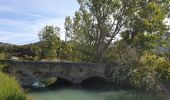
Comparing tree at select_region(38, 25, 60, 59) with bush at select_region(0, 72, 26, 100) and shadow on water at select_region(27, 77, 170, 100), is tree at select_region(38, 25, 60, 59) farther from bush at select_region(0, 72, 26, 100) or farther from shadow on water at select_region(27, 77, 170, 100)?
bush at select_region(0, 72, 26, 100)

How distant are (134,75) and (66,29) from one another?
25.1 meters

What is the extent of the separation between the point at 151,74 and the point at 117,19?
15.0 metres

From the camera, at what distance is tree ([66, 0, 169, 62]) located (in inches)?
1747

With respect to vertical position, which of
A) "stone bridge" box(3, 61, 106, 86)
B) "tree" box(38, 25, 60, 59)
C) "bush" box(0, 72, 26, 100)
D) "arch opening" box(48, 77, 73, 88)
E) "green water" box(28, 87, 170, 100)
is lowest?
"green water" box(28, 87, 170, 100)

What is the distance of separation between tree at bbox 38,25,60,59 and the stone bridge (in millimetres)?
19017

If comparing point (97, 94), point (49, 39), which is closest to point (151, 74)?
point (97, 94)

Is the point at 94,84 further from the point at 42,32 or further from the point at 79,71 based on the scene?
the point at 42,32

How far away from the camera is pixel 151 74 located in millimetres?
31250

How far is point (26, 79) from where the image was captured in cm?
3566

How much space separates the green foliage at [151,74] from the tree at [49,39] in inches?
972

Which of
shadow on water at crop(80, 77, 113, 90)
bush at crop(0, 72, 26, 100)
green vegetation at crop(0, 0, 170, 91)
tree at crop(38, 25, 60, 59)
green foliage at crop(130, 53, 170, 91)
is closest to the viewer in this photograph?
bush at crop(0, 72, 26, 100)

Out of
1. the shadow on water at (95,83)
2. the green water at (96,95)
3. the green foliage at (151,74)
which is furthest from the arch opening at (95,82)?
the green foliage at (151,74)

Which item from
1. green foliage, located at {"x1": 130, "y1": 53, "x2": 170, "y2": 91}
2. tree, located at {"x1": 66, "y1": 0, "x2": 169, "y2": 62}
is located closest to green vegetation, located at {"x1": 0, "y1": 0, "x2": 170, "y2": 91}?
tree, located at {"x1": 66, "y1": 0, "x2": 169, "y2": 62}

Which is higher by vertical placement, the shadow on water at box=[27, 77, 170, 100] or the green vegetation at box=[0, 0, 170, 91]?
the green vegetation at box=[0, 0, 170, 91]
